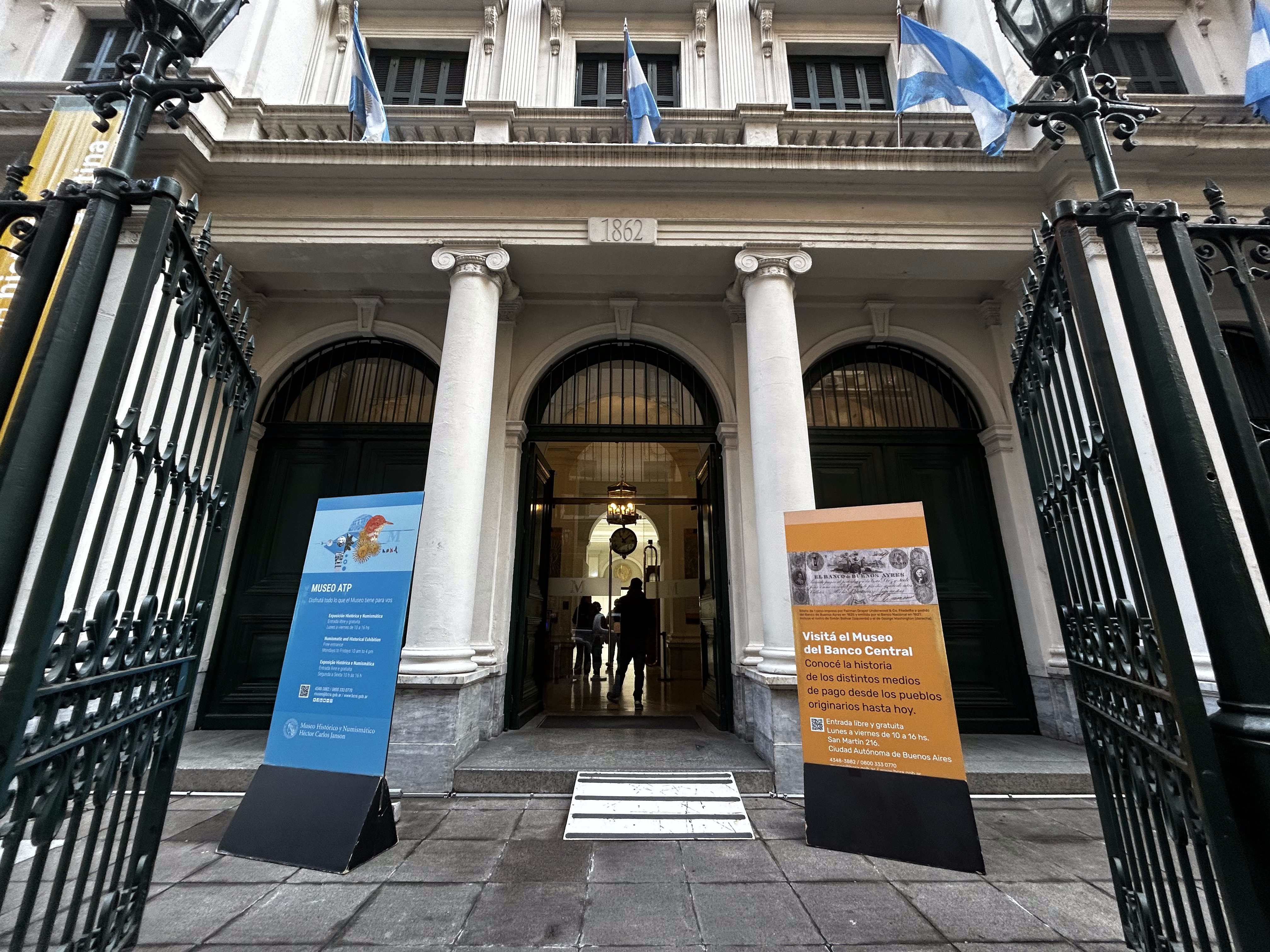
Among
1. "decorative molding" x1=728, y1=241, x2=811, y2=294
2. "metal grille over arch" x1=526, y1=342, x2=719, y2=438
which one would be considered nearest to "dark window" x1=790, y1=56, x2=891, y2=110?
"decorative molding" x1=728, y1=241, x2=811, y2=294

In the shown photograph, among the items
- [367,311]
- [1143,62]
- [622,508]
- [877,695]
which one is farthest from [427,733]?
[1143,62]

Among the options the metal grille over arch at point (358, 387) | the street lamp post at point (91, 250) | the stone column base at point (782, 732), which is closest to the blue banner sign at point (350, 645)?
A: the street lamp post at point (91, 250)

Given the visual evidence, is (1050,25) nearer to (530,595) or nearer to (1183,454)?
(1183,454)

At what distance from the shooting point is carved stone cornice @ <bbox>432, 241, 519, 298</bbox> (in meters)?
5.93

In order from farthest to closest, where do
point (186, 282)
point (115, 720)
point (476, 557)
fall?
point (476, 557)
point (186, 282)
point (115, 720)

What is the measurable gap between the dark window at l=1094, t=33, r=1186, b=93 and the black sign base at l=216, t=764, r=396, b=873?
11.6 metres

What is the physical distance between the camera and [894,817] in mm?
3381

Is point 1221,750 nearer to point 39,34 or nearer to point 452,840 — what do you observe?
point 452,840

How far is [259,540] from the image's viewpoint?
6.92 m

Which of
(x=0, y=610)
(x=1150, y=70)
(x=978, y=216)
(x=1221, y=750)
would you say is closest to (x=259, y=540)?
(x=0, y=610)

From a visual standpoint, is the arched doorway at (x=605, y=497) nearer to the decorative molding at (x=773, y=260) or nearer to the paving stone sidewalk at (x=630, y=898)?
the decorative molding at (x=773, y=260)

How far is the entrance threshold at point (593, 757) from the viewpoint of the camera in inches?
179

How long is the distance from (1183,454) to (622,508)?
9844 mm

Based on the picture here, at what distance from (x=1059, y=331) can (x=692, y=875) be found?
331 cm
